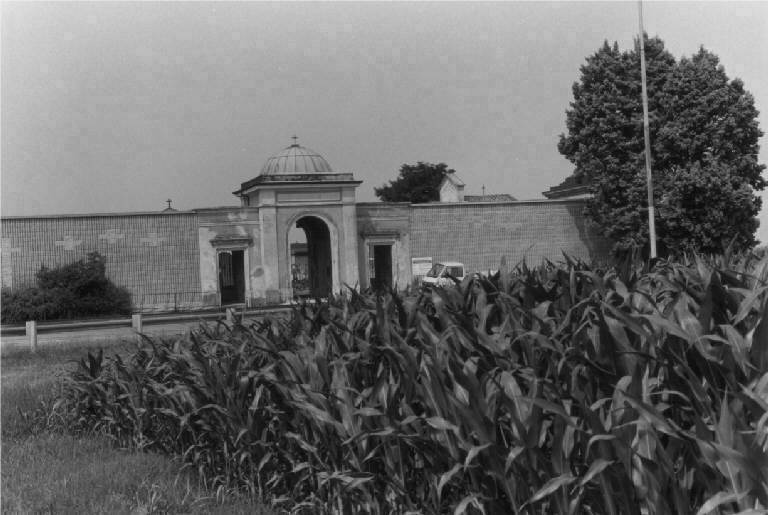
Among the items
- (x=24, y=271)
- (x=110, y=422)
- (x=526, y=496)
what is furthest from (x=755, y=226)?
(x=526, y=496)

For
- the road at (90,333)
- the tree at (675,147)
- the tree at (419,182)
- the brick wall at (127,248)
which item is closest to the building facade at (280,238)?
the brick wall at (127,248)

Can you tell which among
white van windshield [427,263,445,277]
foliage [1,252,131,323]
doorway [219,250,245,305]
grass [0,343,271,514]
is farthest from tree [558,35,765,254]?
grass [0,343,271,514]

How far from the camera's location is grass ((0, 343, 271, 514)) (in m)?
5.18

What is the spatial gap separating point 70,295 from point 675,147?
981 inches

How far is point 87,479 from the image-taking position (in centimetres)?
596

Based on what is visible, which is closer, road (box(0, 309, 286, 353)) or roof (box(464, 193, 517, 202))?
road (box(0, 309, 286, 353))

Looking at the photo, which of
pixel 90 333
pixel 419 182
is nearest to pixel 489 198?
pixel 419 182

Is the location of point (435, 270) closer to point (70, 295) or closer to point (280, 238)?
point (280, 238)

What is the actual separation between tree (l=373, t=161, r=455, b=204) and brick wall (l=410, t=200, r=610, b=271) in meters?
38.1

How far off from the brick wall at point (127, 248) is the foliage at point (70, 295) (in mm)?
688

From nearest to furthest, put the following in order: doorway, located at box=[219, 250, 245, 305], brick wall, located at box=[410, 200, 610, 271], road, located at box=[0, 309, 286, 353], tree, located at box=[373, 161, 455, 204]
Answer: road, located at box=[0, 309, 286, 353]
doorway, located at box=[219, 250, 245, 305]
brick wall, located at box=[410, 200, 610, 271]
tree, located at box=[373, 161, 455, 204]

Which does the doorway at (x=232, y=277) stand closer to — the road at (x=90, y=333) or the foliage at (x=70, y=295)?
the foliage at (x=70, y=295)

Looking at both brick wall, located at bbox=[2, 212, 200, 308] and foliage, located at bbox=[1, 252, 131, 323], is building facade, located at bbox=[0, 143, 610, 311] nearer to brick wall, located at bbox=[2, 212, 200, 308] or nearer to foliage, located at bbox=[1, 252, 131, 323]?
brick wall, located at bbox=[2, 212, 200, 308]

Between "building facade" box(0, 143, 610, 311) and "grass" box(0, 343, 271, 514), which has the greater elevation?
"building facade" box(0, 143, 610, 311)
